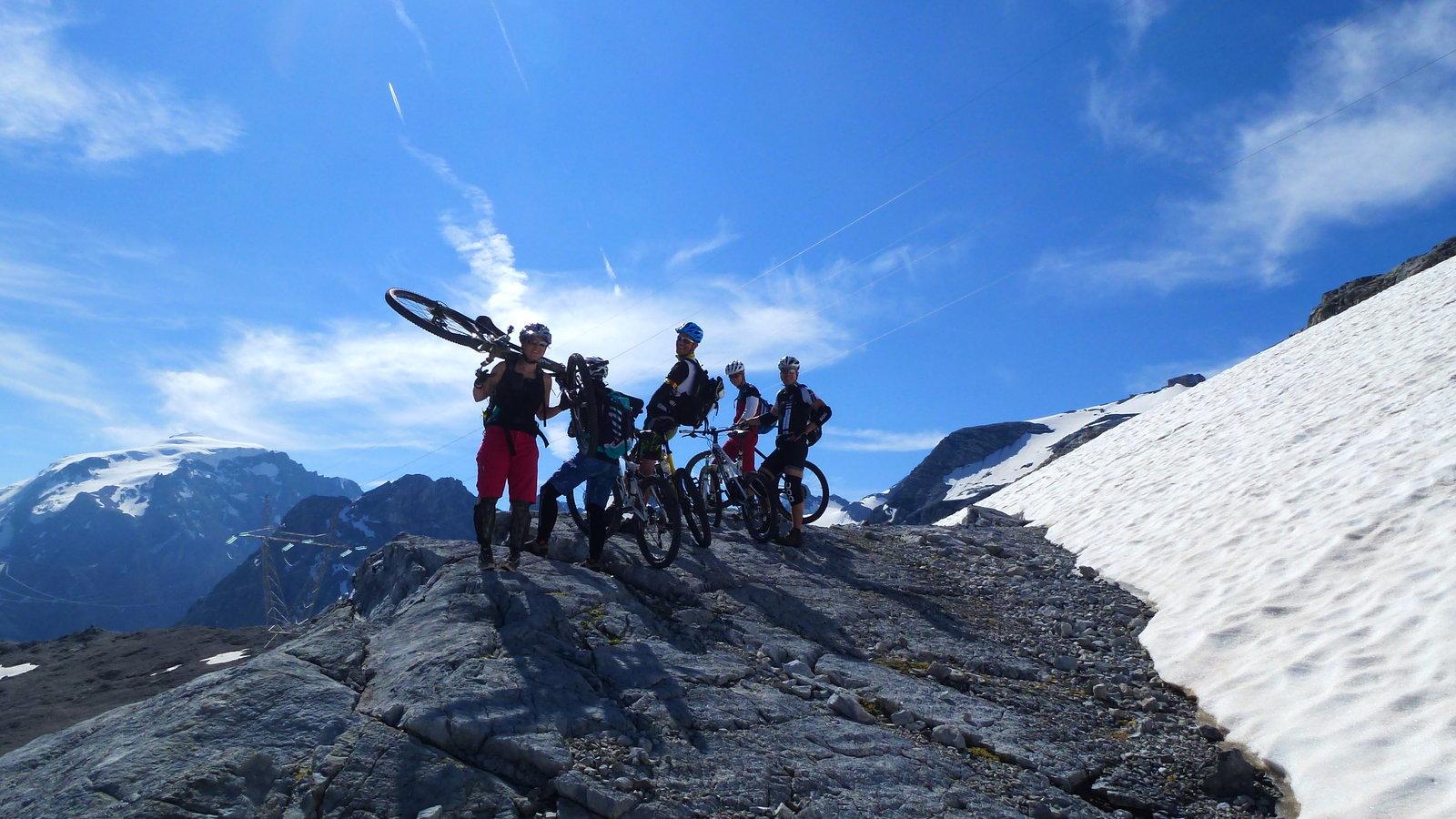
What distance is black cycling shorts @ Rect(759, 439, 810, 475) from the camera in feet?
37.3

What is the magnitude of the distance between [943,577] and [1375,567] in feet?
16.1

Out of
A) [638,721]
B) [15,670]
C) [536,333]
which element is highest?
[536,333]

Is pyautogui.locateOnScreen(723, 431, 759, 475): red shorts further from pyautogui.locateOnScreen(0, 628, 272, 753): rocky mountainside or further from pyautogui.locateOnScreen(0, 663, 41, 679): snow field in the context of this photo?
Answer: pyautogui.locateOnScreen(0, 663, 41, 679): snow field

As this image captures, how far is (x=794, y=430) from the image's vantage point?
11.3m

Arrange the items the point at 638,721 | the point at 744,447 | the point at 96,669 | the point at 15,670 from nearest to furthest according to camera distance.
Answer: the point at 638,721
the point at 744,447
the point at 96,669
the point at 15,670

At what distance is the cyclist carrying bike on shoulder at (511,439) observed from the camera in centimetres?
782

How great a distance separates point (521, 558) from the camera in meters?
8.52

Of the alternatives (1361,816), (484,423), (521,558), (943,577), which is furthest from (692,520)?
(1361,816)

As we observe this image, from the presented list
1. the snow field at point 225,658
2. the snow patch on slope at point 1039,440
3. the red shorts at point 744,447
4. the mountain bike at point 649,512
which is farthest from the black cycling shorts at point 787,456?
the snow patch on slope at point 1039,440

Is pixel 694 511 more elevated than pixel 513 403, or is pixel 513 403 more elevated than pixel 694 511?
pixel 513 403

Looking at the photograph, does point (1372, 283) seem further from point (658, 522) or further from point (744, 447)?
point (658, 522)

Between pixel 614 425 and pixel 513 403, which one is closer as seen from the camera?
pixel 513 403

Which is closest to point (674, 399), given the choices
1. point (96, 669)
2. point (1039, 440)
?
point (96, 669)

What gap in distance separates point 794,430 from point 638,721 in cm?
644
